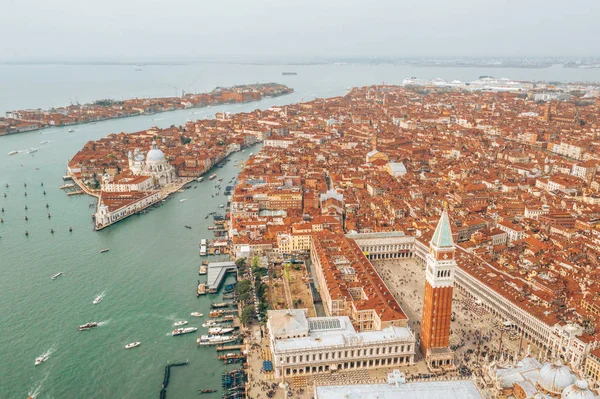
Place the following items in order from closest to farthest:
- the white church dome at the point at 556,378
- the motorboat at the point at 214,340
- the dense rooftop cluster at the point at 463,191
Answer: the white church dome at the point at 556,378
the motorboat at the point at 214,340
the dense rooftop cluster at the point at 463,191

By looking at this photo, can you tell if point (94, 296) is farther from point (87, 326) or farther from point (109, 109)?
point (109, 109)

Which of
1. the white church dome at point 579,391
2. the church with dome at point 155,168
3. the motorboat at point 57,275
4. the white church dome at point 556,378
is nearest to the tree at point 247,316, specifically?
the white church dome at point 556,378

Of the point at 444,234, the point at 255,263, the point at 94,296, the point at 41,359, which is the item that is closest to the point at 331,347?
the point at 444,234

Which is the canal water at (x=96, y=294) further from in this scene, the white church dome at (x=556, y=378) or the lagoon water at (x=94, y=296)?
the white church dome at (x=556, y=378)

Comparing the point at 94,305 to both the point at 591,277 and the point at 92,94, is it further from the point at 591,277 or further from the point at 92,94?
the point at 92,94

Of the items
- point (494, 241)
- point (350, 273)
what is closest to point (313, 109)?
point (494, 241)

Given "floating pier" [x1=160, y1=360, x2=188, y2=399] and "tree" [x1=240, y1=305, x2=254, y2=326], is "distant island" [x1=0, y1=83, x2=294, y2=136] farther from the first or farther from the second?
"floating pier" [x1=160, y1=360, x2=188, y2=399]

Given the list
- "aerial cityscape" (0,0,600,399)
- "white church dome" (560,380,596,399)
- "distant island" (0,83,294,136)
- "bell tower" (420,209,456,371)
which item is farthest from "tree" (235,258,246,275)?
"distant island" (0,83,294,136)
